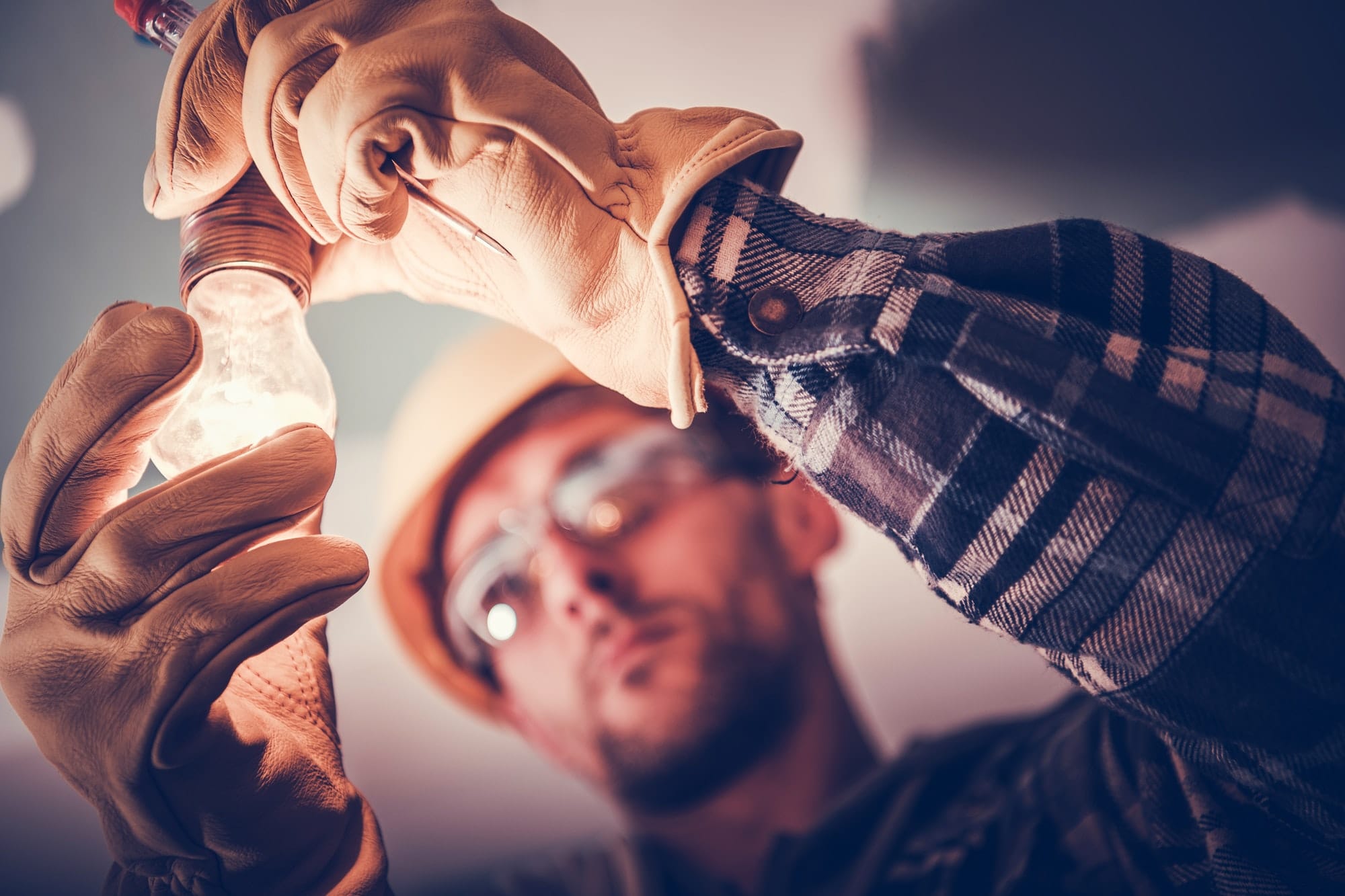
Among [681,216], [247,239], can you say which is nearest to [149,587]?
[247,239]

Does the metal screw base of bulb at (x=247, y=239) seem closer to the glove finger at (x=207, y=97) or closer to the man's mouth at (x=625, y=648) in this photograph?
the glove finger at (x=207, y=97)

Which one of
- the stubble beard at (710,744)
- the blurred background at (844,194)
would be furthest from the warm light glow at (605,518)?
the blurred background at (844,194)

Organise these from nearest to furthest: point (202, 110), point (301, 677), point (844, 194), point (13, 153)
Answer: point (202, 110)
point (301, 677)
point (13, 153)
point (844, 194)

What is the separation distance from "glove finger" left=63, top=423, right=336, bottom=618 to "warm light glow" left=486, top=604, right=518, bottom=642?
0.75 metres

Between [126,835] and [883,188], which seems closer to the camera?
[126,835]

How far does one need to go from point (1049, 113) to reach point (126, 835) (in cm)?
153

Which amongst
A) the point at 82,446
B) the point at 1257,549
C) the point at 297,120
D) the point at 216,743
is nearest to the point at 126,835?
the point at 216,743

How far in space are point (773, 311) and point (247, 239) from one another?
0.47 meters

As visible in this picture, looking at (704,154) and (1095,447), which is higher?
(704,154)

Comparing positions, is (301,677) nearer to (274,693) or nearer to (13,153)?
(274,693)

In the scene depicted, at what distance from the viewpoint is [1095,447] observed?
491 millimetres

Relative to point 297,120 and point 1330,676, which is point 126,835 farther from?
point 1330,676

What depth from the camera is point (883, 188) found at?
121 centimetres

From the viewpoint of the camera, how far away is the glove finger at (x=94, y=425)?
537 mm
